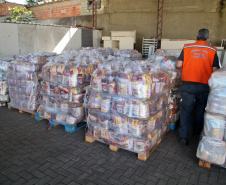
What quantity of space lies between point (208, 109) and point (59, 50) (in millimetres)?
9056

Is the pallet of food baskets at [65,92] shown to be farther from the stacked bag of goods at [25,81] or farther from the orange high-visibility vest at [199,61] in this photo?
the orange high-visibility vest at [199,61]

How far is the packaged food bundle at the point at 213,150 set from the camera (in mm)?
2646

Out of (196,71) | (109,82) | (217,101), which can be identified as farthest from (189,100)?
(109,82)

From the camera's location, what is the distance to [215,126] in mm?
2662

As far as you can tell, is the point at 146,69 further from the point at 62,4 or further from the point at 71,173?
the point at 62,4

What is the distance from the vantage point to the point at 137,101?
3021mm

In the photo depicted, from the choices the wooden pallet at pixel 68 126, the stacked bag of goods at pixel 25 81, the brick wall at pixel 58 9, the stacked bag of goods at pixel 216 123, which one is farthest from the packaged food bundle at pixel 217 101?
the brick wall at pixel 58 9

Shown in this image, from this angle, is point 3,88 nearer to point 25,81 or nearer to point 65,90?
point 25,81

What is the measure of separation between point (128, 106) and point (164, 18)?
9004mm

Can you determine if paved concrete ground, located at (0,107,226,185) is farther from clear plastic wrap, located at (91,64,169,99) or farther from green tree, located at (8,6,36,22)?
green tree, located at (8,6,36,22)

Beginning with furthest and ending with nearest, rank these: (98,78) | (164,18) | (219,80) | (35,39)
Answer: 1. (164,18)
2. (35,39)
3. (98,78)
4. (219,80)

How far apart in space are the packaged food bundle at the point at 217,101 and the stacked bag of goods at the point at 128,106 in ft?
2.81

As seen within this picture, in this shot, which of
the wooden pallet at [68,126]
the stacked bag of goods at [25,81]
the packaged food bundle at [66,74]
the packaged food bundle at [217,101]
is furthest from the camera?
the stacked bag of goods at [25,81]

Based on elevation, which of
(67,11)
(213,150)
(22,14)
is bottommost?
(213,150)
